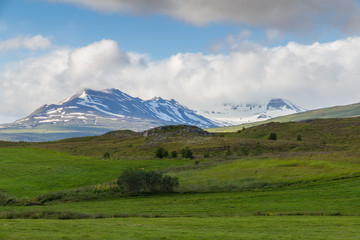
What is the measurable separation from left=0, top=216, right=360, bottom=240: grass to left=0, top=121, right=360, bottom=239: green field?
7 centimetres

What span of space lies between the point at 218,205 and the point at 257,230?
1812cm

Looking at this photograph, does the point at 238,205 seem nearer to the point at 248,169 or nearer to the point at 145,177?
the point at 145,177

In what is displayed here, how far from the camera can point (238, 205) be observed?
4772 centimetres

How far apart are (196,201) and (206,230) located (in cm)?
2249

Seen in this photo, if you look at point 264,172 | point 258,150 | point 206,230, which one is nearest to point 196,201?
point 206,230

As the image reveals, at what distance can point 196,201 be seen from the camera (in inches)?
2060

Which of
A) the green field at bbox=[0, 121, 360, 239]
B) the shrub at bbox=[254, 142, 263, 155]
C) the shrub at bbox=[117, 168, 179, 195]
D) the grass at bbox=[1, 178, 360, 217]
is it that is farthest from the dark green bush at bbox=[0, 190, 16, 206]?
the shrub at bbox=[254, 142, 263, 155]

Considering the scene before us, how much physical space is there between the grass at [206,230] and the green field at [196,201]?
0.07 metres

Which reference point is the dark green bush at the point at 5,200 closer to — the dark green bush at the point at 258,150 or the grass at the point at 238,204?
the grass at the point at 238,204

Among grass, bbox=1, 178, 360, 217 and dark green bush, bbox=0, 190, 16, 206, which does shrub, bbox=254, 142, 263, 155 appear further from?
dark green bush, bbox=0, 190, 16, 206

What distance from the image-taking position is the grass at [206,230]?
25.7 meters

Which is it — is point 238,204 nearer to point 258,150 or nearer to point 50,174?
point 50,174

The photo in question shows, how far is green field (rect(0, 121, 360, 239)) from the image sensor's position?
94.4 feet

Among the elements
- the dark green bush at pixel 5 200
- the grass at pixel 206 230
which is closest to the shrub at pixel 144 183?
the dark green bush at pixel 5 200
